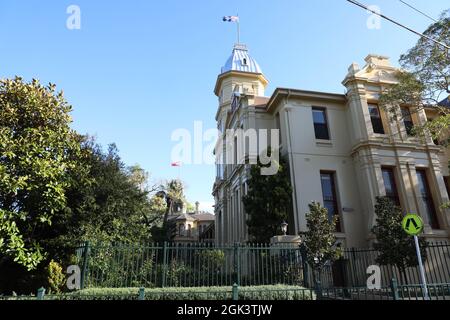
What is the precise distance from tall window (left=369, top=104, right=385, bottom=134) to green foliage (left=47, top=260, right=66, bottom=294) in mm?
17949

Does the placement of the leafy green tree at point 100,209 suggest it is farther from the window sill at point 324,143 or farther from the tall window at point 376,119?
the tall window at point 376,119

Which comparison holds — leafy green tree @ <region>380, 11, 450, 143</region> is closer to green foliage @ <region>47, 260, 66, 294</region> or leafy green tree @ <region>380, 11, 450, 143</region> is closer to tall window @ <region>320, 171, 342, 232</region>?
tall window @ <region>320, 171, 342, 232</region>

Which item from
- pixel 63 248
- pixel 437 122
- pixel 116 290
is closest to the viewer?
pixel 116 290

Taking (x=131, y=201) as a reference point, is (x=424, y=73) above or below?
above

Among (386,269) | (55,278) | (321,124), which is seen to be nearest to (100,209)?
(55,278)

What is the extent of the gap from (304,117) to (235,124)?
A: 6890 mm

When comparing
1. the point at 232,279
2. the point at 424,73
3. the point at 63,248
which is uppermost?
the point at 424,73

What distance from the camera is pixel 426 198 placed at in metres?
18.6

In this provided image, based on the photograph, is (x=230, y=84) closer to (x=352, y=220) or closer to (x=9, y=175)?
(x=352, y=220)

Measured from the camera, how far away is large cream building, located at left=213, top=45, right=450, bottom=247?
691 inches

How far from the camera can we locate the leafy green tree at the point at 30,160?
10930 millimetres

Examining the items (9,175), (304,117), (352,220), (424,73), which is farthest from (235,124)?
(9,175)

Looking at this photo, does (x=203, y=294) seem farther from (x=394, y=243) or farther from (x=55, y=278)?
(x=394, y=243)
